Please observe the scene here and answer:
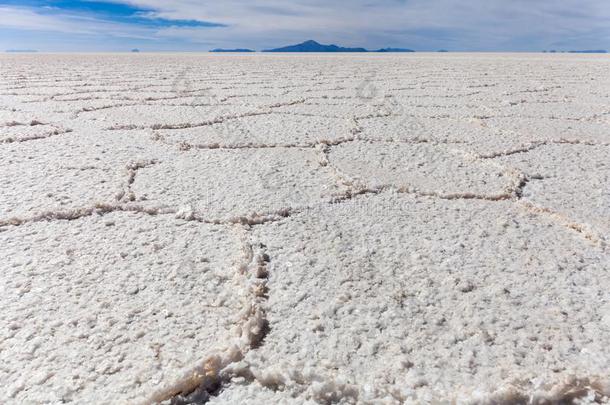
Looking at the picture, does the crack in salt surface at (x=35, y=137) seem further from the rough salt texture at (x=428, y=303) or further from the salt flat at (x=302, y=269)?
the rough salt texture at (x=428, y=303)

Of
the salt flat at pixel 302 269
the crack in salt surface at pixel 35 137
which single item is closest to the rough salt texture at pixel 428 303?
the salt flat at pixel 302 269

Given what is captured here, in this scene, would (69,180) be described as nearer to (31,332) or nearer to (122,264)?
(122,264)

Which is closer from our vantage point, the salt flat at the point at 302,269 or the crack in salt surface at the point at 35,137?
the salt flat at the point at 302,269

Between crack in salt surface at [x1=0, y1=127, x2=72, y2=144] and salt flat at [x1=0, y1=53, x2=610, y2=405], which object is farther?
crack in salt surface at [x1=0, y1=127, x2=72, y2=144]

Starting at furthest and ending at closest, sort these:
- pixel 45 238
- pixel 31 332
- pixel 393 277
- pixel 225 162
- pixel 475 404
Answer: pixel 225 162
pixel 45 238
pixel 393 277
pixel 31 332
pixel 475 404

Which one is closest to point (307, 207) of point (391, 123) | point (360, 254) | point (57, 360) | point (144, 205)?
point (360, 254)

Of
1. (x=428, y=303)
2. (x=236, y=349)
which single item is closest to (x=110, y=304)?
(x=236, y=349)

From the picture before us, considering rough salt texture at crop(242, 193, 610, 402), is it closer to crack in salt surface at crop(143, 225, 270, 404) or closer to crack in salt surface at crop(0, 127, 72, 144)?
crack in salt surface at crop(143, 225, 270, 404)

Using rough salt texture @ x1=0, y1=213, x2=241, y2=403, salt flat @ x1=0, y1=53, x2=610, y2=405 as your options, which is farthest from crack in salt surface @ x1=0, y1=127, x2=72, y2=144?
rough salt texture @ x1=0, y1=213, x2=241, y2=403
